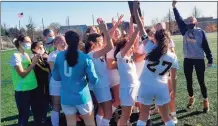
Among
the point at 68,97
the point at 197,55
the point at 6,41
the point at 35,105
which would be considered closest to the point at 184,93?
the point at 197,55

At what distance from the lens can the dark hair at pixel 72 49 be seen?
389cm

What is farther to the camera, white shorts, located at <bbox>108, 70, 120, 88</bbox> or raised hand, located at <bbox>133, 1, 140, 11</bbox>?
white shorts, located at <bbox>108, 70, 120, 88</bbox>

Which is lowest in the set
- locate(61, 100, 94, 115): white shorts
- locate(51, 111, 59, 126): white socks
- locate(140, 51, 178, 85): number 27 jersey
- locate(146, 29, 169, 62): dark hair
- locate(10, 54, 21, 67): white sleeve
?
locate(51, 111, 59, 126): white socks

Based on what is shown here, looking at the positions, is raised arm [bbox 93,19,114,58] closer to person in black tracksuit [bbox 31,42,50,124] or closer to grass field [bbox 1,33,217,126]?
person in black tracksuit [bbox 31,42,50,124]

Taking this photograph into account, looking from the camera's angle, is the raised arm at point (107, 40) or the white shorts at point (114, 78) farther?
the white shorts at point (114, 78)

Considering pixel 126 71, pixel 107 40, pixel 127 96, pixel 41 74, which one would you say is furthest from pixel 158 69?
pixel 41 74

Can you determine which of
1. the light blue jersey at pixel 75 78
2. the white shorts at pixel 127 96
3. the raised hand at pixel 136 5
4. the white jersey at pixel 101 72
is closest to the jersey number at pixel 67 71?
the light blue jersey at pixel 75 78

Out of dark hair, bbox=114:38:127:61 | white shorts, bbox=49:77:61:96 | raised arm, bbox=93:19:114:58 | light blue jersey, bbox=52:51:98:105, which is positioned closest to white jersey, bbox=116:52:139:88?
dark hair, bbox=114:38:127:61

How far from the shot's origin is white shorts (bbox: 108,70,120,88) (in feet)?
16.5

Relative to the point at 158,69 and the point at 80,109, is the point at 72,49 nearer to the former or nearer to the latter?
the point at 80,109

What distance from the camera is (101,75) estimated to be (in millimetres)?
4672

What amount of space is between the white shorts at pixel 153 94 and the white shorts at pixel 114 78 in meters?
0.67

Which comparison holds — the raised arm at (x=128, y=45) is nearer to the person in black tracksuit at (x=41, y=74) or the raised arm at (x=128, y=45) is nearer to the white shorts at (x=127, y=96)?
the white shorts at (x=127, y=96)

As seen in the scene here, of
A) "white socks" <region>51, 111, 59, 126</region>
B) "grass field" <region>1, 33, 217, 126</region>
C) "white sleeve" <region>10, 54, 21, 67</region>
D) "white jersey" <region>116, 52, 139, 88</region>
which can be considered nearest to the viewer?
"white jersey" <region>116, 52, 139, 88</region>
